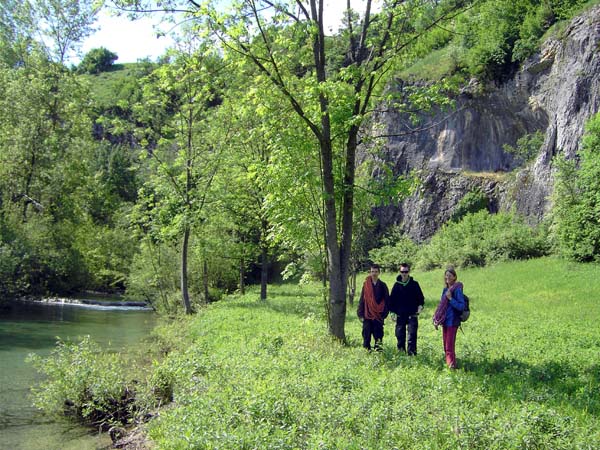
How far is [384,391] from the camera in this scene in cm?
738

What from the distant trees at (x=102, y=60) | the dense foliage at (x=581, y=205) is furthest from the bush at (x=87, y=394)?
the distant trees at (x=102, y=60)

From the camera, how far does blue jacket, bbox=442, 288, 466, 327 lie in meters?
9.52

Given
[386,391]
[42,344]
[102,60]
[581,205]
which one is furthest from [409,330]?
[102,60]

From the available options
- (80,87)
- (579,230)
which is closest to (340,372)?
(579,230)

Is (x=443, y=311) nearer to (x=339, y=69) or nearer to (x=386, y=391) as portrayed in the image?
(x=386, y=391)

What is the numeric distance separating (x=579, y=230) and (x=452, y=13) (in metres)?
16.0

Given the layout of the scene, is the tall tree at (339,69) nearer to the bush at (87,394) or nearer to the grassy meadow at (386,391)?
the grassy meadow at (386,391)

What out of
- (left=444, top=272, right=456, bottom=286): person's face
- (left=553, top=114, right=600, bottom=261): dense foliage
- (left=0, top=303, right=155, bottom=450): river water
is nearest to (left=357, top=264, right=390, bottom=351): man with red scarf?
(left=444, top=272, right=456, bottom=286): person's face

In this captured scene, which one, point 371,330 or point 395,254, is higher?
point 395,254

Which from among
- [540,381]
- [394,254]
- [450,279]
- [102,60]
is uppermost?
[102,60]

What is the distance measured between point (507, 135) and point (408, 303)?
31.7 meters

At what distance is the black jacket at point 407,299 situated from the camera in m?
10.5

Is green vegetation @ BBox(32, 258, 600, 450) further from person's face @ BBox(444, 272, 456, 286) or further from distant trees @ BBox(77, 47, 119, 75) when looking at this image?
distant trees @ BBox(77, 47, 119, 75)

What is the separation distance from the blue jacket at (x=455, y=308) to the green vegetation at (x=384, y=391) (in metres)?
0.70
